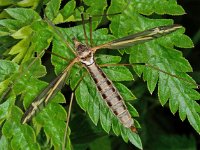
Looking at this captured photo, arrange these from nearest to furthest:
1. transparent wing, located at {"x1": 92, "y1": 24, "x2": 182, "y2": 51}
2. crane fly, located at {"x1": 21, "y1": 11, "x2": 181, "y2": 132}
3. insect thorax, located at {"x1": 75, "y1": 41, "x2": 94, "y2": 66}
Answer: crane fly, located at {"x1": 21, "y1": 11, "x2": 181, "y2": 132}
transparent wing, located at {"x1": 92, "y1": 24, "x2": 182, "y2": 51}
insect thorax, located at {"x1": 75, "y1": 41, "x2": 94, "y2": 66}

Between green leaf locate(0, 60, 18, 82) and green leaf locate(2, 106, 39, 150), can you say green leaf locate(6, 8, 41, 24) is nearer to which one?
green leaf locate(0, 60, 18, 82)

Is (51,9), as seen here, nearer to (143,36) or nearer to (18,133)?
(143,36)

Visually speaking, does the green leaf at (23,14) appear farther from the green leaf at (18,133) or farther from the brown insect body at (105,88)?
the green leaf at (18,133)

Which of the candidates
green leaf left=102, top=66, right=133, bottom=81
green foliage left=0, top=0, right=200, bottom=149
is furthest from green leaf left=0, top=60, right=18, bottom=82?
green leaf left=102, top=66, right=133, bottom=81

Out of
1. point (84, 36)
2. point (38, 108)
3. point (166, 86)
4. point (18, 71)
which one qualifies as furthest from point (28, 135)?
point (166, 86)

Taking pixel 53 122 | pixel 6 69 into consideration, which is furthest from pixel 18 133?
pixel 6 69

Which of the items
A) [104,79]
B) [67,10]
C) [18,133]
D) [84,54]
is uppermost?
[67,10]

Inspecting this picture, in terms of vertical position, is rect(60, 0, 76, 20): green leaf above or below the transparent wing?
above

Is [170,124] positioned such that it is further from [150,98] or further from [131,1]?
[131,1]
